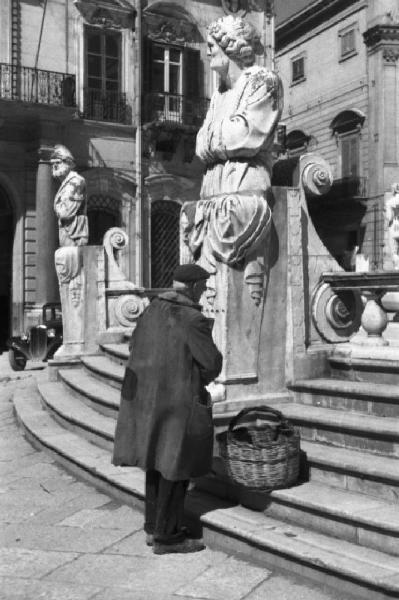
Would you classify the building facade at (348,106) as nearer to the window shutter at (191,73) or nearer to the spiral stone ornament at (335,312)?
the window shutter at (191,73)

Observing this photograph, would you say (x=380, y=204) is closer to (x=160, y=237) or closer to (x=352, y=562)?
(x=160, y=237)

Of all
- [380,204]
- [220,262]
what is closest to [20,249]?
[380,204]

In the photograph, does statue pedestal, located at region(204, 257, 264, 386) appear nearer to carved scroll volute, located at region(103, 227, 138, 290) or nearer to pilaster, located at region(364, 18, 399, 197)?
carved scroll volute, located at region(103, 227, 138, 290)

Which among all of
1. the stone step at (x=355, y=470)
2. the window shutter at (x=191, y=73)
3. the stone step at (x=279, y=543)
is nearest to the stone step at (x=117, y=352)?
the stone step at (x=279, y=543)

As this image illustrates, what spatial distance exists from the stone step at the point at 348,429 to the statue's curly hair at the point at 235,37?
2.50 metres

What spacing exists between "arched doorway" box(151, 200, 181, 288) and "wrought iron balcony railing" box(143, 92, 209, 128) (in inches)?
88.4

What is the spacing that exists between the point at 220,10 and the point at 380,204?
8.88 metres

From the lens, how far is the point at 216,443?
504cm

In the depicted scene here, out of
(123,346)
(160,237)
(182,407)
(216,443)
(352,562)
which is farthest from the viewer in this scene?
(160,237)

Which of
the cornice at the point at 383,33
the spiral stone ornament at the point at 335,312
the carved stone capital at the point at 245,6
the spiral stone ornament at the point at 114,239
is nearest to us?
the spiral stone ornament at the point at 335,312

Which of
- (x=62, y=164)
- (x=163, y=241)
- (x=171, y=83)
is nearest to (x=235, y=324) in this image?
(x=62, y=164)

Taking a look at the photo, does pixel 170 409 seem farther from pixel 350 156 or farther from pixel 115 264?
pixel 350 156

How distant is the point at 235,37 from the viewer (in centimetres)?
567

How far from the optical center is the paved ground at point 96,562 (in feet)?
12.5
